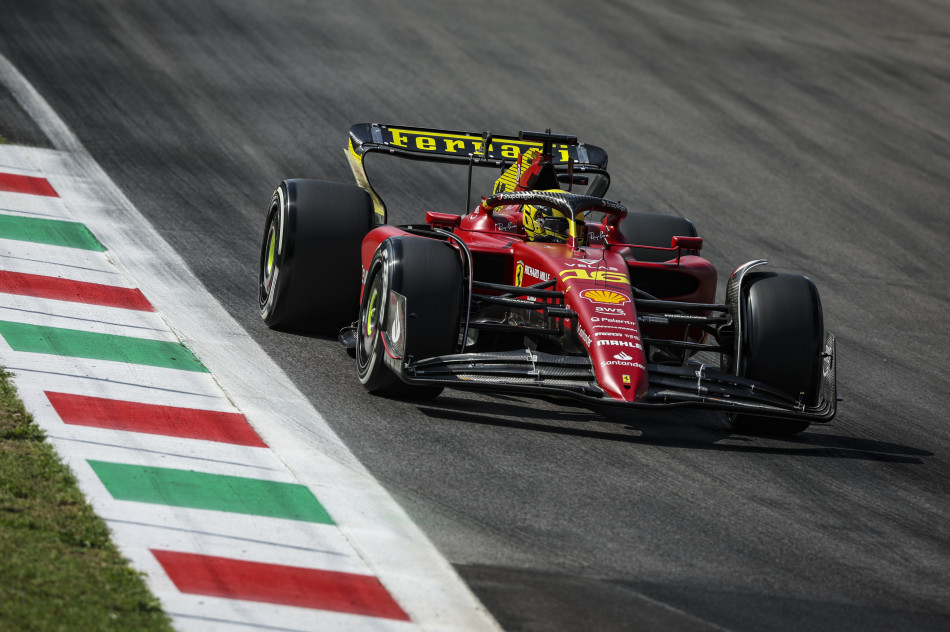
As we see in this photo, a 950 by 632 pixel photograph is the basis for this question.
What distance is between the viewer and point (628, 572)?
5.60m

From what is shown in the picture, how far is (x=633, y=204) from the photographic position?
1534cm

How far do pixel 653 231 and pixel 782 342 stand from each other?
2.71 meters

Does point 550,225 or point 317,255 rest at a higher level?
point 550,225

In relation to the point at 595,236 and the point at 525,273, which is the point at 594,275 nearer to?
the point at 525,273

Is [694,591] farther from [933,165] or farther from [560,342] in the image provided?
[933,165]

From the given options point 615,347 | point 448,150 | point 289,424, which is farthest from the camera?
point 448,150

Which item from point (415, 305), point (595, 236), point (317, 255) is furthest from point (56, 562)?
point (595, 236)

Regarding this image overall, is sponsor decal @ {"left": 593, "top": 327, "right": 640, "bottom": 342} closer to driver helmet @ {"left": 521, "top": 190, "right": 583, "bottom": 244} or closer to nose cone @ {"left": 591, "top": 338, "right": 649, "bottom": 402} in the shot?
nose cone @ {"left": 591, "top": 338, "right": 649, "bottom": 402}

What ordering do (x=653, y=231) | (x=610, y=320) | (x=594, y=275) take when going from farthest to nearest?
1. (x=653, y=231)
2. (x=594, y=275)
3. (x=610, y=320)

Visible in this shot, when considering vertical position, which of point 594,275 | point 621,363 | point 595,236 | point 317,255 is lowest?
point 621,363

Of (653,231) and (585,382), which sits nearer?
(585,382)

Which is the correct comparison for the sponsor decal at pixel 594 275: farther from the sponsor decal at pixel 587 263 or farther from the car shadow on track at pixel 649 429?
the car shadow on track at pixel 649 429

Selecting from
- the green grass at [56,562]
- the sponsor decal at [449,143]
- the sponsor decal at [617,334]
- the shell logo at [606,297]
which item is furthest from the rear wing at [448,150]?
the green grass at [56,562]

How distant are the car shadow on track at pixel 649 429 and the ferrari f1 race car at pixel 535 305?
0.18m
